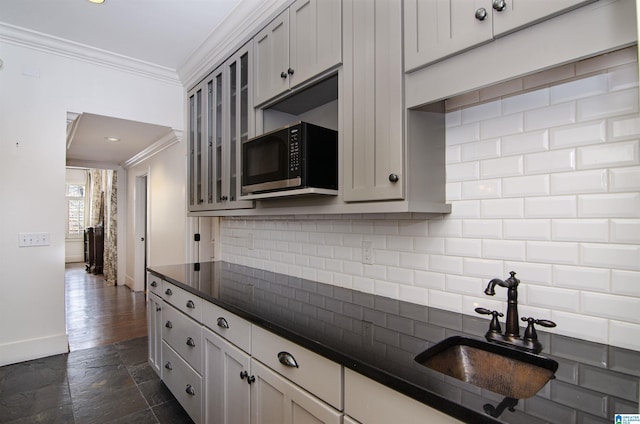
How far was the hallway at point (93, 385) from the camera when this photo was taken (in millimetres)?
2203

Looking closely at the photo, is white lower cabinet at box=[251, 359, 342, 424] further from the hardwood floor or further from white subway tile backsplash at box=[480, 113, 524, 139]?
the hardwood floor

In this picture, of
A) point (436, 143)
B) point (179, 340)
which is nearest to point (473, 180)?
point (436, 143)

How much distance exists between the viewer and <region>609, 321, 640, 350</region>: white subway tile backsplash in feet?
3.20

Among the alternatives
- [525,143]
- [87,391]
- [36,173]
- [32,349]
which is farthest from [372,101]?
[32,349]

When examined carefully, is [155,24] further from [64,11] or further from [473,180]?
[473,180]

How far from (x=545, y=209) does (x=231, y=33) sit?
2457 millimetres

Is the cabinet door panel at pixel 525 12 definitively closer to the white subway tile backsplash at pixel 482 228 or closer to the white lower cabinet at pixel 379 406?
the white subway tile backsplash at pixel 482 228

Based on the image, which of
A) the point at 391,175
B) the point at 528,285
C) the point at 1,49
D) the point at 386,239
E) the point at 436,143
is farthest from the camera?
the point at 1,49

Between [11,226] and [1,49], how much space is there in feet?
4.95

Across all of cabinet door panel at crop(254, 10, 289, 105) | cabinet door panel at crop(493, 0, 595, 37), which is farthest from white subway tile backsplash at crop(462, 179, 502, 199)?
cabinet door panel at crop(254, 10, 289, 105)

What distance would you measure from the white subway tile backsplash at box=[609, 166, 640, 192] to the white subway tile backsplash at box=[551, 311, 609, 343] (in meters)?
0.41

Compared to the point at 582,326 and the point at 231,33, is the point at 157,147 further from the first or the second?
the point at 582,326

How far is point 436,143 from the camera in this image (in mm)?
1396

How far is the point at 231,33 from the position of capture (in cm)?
256
